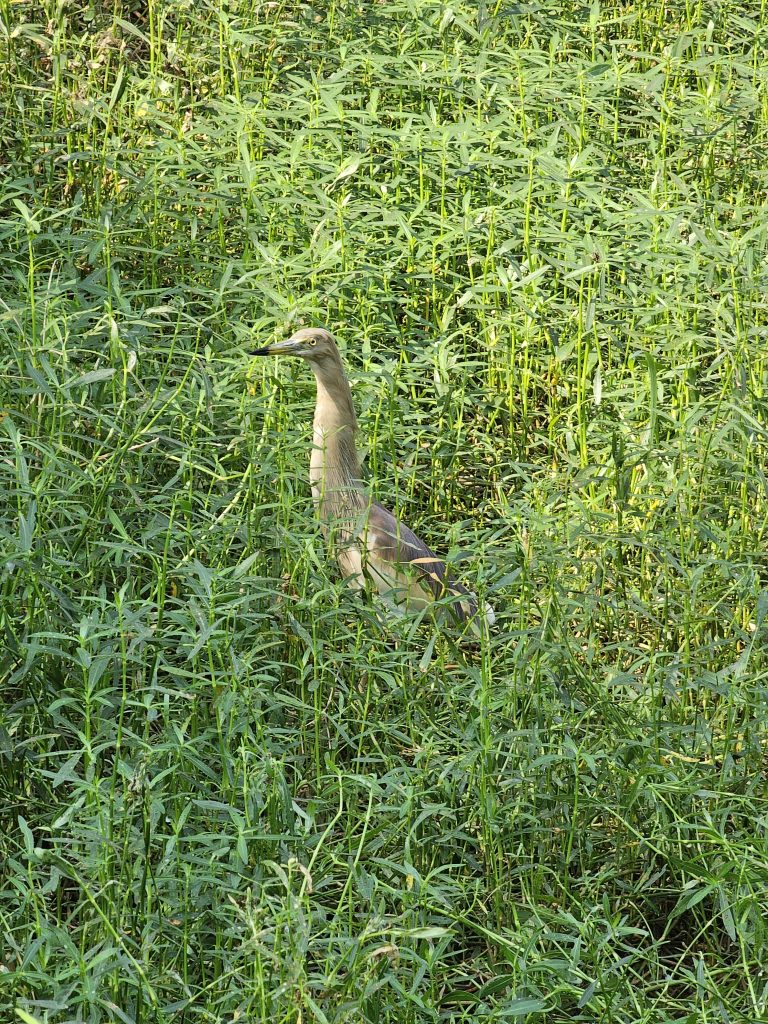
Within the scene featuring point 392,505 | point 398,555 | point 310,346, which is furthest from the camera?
point 392,505

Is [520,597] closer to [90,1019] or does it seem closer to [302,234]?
[90,1019]

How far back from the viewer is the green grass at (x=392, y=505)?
337 centimetres

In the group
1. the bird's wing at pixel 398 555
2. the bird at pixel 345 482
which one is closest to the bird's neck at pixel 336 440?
the bird at pixel 345 482

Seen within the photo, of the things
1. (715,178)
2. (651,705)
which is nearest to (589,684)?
(651,705)

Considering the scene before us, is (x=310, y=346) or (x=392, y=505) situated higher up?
(x=310, y=346)

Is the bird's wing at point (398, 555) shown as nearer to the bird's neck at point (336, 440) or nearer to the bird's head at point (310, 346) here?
the bird's neck at point (336, 440)

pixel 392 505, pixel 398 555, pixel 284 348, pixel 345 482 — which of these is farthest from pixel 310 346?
pixel 398 555

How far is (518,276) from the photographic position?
225 inches

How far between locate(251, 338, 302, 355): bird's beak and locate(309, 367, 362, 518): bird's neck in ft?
0.31

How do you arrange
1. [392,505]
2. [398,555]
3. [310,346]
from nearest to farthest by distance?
[398,555] < [310,346] < [392,505]

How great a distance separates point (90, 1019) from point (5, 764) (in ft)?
2.92

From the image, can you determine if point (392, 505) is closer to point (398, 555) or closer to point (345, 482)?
point (345, 482)

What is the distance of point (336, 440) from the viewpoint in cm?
493

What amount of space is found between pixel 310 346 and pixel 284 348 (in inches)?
3.3
